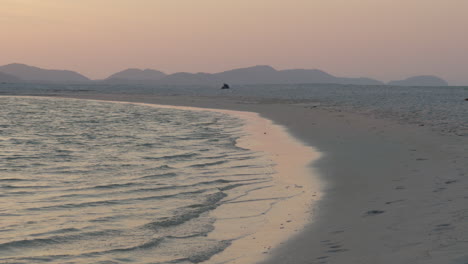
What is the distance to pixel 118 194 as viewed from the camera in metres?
9.98

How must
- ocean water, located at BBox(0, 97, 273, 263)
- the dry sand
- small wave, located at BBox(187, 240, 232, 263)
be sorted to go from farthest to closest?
ocean water, located at BBox(0, 97, 273, 263), small wave, located at BBox(187, 240, 232, 263), the dry sand

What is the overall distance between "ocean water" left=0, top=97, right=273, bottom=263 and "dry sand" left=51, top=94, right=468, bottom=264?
55.0 inches

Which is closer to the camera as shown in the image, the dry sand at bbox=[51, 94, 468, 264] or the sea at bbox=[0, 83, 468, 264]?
the dry sand at bbox=[51, 94, 468, 264]

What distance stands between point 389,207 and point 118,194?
494 centimetres

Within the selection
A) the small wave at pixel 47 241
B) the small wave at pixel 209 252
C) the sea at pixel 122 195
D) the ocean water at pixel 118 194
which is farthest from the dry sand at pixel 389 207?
the small wave at pixel 47 241

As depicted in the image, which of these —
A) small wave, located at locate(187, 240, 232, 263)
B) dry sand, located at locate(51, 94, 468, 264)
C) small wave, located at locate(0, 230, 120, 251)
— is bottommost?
small wave, located at locate(0, 230, 120, 251)

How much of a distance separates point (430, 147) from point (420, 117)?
12.3 meters

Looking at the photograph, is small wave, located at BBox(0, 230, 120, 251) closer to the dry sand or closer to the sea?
the sea

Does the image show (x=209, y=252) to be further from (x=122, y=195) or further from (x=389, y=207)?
(x=122, y=195)

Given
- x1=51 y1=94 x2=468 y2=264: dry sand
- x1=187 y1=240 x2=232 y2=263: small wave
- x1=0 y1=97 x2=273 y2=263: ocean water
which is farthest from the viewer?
x1=0 y1=97 x2=273 y2=263: ocean water

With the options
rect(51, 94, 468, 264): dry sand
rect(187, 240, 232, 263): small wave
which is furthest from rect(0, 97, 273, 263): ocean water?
rect(51, 94, 468, 264): dry sand

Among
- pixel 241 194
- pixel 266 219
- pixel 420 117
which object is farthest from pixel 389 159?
pixel 420 117

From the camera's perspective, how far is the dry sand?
6008 mm

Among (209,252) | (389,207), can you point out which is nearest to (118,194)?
(209,252)
